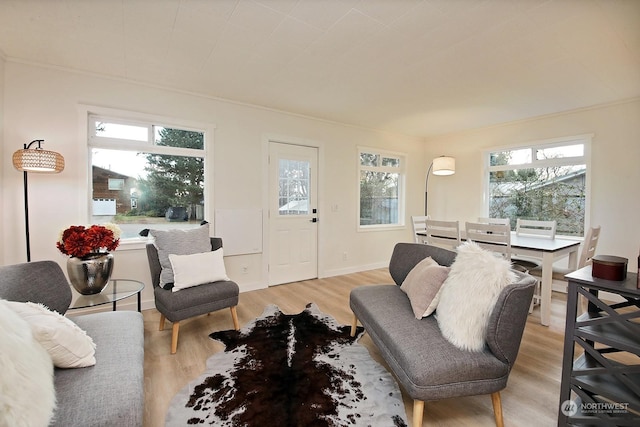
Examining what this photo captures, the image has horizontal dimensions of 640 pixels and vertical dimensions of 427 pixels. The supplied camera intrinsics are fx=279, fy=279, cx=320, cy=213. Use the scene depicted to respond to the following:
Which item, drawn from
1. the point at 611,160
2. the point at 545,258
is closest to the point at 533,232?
the point at 611,160

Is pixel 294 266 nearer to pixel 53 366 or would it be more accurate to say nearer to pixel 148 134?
pixel 148 134

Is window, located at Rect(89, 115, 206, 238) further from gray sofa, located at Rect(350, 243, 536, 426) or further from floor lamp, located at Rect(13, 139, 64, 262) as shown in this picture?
gray sofa, located at Rect(350, 243, 536, 426)

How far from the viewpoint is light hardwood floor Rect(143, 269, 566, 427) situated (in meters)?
1.58

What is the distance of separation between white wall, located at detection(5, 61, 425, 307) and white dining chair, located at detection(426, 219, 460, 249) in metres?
1.44

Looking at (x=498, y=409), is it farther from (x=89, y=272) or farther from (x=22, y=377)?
(x=89, y=272)

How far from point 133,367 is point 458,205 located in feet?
17.0

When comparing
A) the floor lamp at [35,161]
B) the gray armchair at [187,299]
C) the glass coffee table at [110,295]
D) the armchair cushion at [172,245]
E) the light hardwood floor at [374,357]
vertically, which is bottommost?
the light hardwood floor at [374,357]

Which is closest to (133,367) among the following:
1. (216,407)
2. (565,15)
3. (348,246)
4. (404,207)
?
(216,407)

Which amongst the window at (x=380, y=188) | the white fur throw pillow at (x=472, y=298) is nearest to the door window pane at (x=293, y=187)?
the window at (x=380, y=188)

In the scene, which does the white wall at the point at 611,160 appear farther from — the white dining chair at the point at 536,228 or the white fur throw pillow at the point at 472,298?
the white fur throw pillow at the point at 472,298

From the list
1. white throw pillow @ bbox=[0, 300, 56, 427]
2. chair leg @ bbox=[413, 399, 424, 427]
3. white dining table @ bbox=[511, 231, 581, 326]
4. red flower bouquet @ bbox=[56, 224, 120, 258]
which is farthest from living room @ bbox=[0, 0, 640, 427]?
chair leg @ bbox=[413, 399, 424, 427]

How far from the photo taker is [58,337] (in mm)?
1210

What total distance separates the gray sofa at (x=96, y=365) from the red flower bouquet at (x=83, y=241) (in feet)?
0.73

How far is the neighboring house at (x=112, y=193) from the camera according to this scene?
9.62 ft
